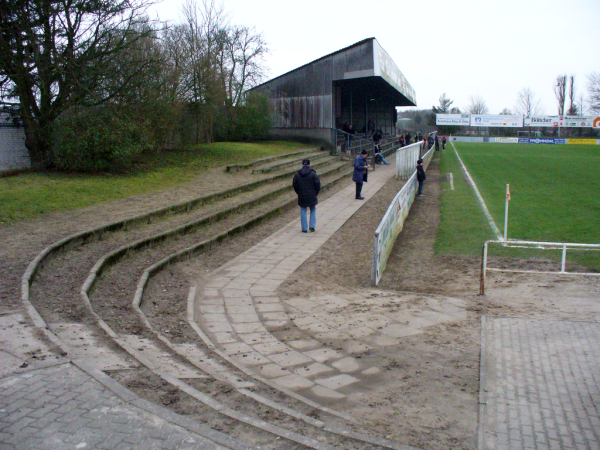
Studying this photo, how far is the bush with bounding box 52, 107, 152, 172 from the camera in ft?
49.5

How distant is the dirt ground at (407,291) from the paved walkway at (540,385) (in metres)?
0.16

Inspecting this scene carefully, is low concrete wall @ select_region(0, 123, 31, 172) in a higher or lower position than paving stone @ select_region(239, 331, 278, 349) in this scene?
higher

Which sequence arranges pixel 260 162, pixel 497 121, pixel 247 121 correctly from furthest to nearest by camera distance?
pixel 497 121
pixel 247 121
pixel 260 162

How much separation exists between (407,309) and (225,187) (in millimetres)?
9686

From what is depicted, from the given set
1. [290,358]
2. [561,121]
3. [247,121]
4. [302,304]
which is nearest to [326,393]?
[290,358]

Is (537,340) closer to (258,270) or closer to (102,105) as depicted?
(258,270)

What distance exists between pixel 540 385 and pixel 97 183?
12868 mm

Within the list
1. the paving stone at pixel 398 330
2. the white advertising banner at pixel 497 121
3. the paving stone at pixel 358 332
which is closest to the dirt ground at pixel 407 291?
the paving stone at pixel 398 330

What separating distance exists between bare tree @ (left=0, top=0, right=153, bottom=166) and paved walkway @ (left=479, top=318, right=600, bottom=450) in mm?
13973

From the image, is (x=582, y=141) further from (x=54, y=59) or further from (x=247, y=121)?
(x=54, y=59)

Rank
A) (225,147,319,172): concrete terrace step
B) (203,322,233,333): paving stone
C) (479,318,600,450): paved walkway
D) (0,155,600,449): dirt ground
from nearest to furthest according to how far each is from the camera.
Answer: (479,318,600,450): paved walkway → (0,155,600,449): dirt ground → (203,322,233,333): paving stone → (225,147,319,172): concrete terrace step

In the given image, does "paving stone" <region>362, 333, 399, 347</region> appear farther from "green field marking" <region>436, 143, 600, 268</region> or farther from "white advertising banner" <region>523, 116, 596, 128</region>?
"white advertising banner" <region>523, 116, 596, 128</region>

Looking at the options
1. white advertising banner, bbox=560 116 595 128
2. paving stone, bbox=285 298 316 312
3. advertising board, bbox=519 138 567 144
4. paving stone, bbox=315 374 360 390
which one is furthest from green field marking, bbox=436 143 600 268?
white advertising banner, bbox=560 116 595 128

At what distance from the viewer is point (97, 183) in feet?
46.8
